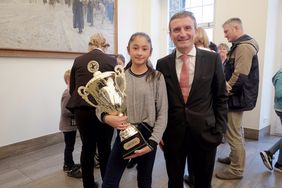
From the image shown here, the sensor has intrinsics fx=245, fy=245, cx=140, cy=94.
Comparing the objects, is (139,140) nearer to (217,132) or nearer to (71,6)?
(217,132)

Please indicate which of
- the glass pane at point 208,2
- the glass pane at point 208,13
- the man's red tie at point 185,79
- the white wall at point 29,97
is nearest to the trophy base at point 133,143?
the man's red tie at point 185,79

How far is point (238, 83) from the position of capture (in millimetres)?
2234

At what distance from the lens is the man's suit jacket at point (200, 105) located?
136cm

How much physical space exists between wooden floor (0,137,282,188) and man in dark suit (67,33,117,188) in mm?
438

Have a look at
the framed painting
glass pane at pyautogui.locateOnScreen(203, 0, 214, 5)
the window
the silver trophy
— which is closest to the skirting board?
the framed painting

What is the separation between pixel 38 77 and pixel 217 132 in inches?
103

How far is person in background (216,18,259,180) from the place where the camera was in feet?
7.29

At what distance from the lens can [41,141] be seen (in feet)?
10.9

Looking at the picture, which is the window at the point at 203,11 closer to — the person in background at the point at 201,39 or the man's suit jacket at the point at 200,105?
the person in background at the point at 201,39

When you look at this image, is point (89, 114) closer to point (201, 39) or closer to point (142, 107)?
point (142, 107)

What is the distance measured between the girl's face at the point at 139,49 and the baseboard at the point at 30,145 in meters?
2.35

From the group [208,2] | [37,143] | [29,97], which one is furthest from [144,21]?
[37,143]

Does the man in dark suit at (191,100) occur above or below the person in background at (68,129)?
above

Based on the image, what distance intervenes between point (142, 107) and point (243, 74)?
1.26 metres
